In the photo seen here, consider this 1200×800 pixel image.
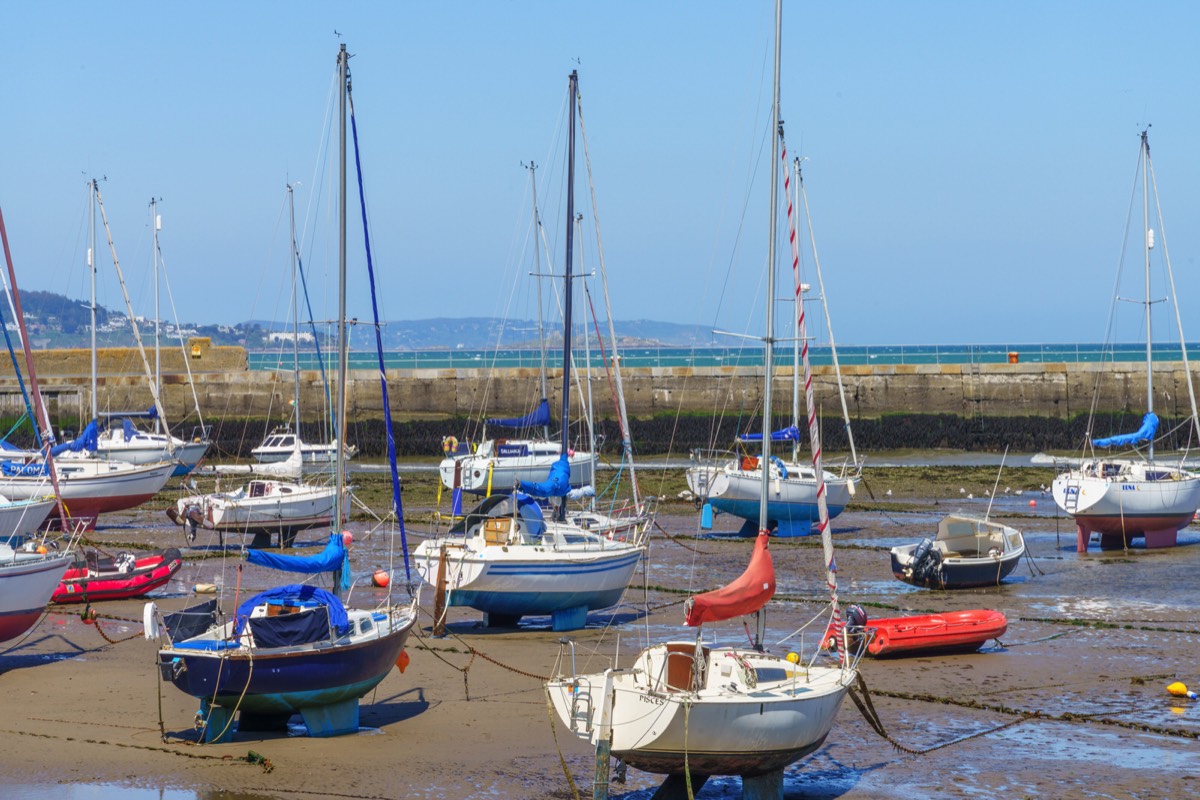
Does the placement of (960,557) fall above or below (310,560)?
below

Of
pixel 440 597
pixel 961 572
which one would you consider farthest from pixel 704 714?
pixel 961 572

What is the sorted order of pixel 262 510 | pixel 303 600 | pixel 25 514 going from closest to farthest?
pixel 303 600 → pixel 25 514 → pixel 262 510

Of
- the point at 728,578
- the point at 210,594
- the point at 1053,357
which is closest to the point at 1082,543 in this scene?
the point at 728,578

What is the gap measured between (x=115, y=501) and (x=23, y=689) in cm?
1848

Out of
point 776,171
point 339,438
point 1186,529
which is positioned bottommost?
point 1186,529

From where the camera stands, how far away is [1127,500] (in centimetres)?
3053

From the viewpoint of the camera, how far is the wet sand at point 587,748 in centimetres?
1372

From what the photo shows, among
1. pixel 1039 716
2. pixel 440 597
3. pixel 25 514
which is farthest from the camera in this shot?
pixel 25 514

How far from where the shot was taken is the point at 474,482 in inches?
1485

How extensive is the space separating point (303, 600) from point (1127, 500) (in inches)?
805

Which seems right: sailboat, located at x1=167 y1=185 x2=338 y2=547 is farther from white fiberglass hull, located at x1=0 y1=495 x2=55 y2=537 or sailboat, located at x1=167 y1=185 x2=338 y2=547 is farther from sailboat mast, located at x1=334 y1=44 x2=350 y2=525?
sailboat mast, located at x1=334 y1=44 x2=350 y2=525

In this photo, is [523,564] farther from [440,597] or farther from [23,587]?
[23,587]

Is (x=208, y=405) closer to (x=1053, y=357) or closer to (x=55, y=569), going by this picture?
(x=55, y=569)

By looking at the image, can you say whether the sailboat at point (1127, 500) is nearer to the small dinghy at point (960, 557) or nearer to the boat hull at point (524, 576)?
the small dinghy at point (960, 557)
